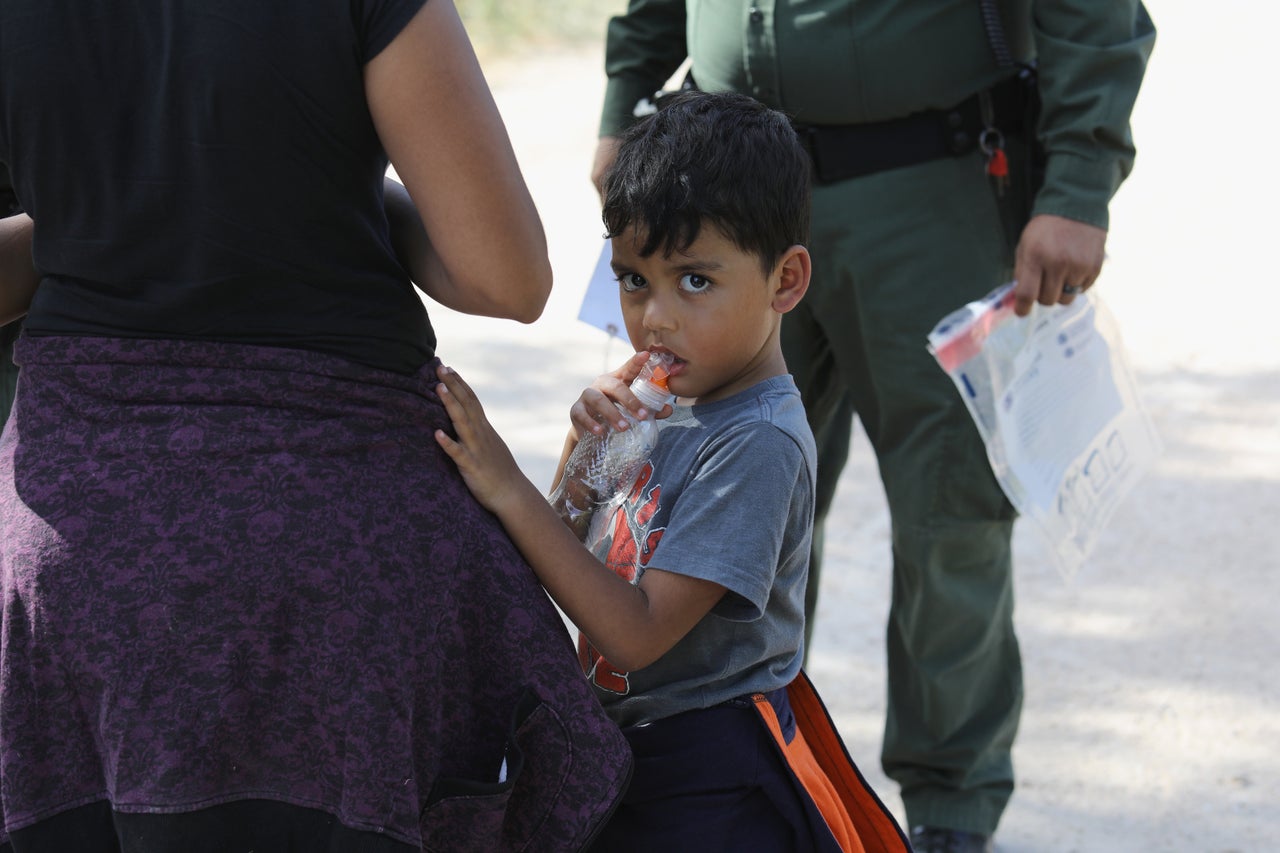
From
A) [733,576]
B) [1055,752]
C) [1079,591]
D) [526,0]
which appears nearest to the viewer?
[733,576]

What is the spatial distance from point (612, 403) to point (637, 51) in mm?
1355

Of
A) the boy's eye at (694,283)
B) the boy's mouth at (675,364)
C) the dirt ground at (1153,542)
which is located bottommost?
the dirt ground at (1153,542)

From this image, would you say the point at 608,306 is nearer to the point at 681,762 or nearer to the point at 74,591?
the point at 681,762

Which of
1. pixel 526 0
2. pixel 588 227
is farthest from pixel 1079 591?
pixel 526 0

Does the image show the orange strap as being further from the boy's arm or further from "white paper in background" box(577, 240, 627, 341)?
"white paper in background" box(577, 240, 627, 341)

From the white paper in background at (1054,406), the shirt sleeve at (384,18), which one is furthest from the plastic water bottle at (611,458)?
the white paper in background at (1054,406)

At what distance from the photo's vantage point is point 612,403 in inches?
66.4

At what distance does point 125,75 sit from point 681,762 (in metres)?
0.90

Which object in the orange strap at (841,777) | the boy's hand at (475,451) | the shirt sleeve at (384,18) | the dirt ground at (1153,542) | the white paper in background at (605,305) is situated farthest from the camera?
the dirt ground at (1153,542)

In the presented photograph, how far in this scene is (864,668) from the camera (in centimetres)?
353

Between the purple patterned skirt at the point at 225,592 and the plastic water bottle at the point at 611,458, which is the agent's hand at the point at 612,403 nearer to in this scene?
the plastic water bottle at the point at 611,458

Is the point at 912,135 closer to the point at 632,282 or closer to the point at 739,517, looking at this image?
the point at 632,282

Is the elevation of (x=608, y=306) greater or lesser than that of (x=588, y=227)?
greater

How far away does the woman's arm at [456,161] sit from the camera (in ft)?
4.34
